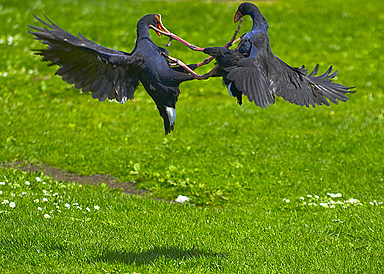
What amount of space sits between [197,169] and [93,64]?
4659 millimetres

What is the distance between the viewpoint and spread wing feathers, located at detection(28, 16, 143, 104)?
15.3 feet

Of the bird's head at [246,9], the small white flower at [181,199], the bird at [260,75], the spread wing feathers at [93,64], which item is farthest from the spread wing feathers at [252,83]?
the small white flower at [181,199]

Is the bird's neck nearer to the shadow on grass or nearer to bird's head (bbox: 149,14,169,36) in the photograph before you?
bird's head (bbox: 149,14,169,36)

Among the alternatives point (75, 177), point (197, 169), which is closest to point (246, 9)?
point (197, 169)

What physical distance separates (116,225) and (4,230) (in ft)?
4.53

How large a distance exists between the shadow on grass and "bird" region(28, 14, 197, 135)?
5.19ft

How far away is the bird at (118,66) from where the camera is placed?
465cm

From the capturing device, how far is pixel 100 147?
10188 mm

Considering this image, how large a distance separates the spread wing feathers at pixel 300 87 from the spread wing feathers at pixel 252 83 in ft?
1.16

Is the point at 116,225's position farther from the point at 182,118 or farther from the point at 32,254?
the point at 182,118

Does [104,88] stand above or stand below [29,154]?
above

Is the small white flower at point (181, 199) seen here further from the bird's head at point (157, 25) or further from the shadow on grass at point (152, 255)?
the bird's head at point (157, 25)

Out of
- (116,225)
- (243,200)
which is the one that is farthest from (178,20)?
(116,225)

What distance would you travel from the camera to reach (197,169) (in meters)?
9.27
